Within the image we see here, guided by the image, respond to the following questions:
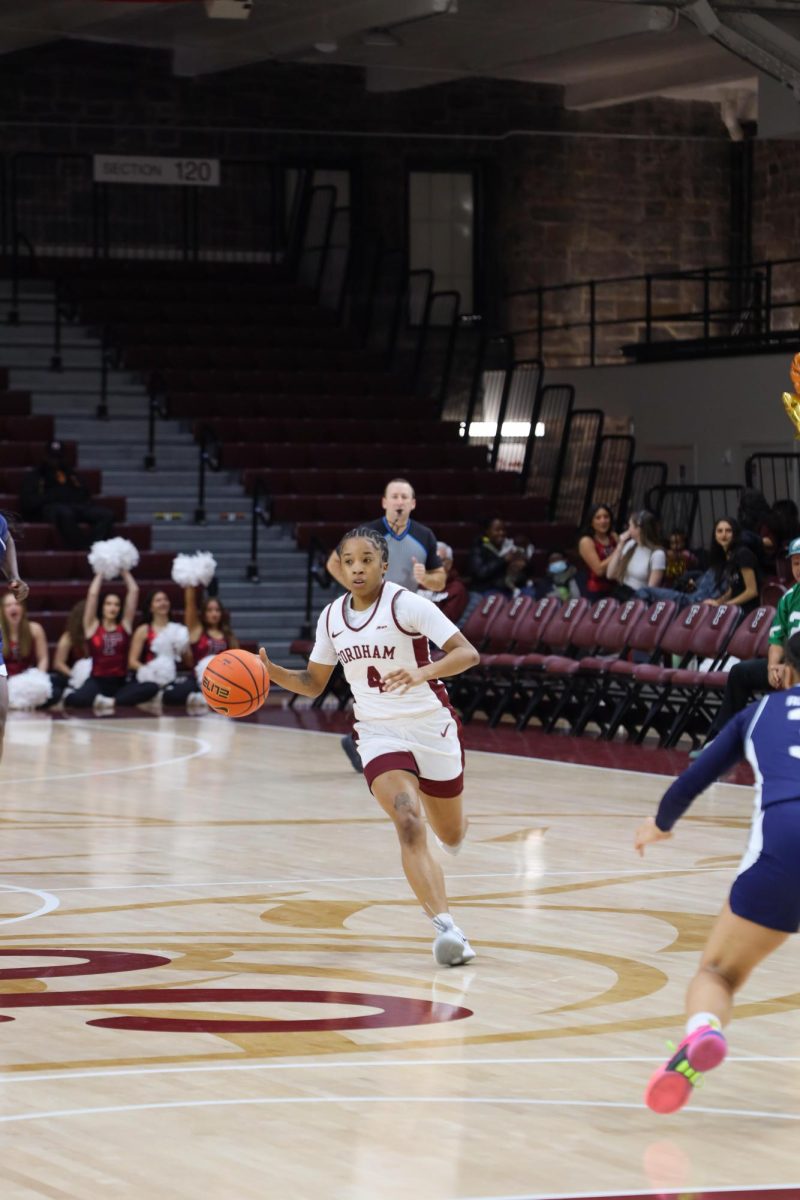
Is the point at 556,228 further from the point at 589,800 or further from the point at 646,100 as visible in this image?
the point at 589,800

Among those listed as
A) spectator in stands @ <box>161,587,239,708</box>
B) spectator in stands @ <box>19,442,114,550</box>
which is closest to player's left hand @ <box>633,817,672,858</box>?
spectator in stands @ <box>161,587,239,708</box>

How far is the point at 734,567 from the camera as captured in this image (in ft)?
47.8

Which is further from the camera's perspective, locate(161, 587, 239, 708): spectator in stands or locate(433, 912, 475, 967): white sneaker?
locate(161, 587, 239, 708): spectator in stands

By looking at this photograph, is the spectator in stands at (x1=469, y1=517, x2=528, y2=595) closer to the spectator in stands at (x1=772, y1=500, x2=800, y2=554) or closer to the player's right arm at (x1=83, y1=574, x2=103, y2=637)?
the spectator in stands at (x1=772, y1=500, x2=800, y2=554)

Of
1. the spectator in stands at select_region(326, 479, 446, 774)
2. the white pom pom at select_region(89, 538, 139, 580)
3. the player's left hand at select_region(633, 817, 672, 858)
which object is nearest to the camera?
the player's left hand at select_region(633, 817, 672, 858)

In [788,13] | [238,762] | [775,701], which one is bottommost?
[238,762]

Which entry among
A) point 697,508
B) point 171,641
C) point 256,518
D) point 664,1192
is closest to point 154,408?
point 256,518

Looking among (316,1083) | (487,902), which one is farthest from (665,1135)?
(487,902)

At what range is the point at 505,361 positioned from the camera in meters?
24.3

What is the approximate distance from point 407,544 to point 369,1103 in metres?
5.88

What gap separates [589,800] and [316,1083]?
621cm

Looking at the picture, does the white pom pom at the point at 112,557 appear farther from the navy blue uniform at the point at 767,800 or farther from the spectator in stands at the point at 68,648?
the navy blue uniform at the point at 767,800

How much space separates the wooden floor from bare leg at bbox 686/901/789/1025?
1.18 feet

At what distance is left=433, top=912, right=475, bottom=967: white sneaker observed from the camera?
679 cm
